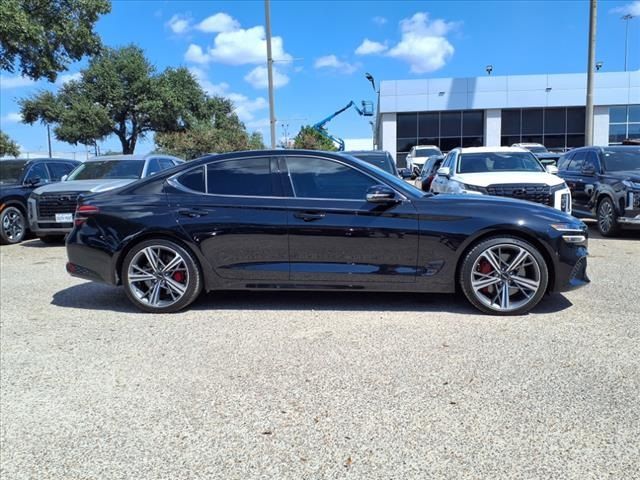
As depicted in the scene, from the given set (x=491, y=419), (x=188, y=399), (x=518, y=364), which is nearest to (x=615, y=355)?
(x=518, y=364)

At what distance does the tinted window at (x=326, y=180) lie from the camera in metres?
5.18

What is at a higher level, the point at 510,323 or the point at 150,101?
the point at 150,101

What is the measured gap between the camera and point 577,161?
38.5 ft

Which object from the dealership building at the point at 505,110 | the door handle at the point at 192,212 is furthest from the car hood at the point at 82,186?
the dealership building at the point at 505,110

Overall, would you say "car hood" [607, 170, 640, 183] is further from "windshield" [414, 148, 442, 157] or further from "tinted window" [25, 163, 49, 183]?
"windshield" [414, 148, 442, 157]

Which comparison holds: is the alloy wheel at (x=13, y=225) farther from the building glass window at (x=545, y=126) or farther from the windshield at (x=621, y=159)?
the building glass window at (x=545, y=126)

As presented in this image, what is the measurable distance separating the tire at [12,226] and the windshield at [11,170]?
69cm

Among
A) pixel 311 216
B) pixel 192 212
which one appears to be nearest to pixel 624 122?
pixel 311 216

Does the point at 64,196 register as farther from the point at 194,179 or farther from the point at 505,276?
the point at 505,276

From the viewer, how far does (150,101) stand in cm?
3769

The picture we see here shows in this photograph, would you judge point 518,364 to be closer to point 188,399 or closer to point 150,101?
point 188,399

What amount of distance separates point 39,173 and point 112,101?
96.0 ft

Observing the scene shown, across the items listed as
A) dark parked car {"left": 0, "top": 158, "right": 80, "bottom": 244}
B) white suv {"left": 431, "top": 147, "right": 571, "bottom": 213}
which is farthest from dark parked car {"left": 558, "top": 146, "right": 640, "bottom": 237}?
dark parked car {"left": 0, "top": 158, "right": 80, "bottom": 244}

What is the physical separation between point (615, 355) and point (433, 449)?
6.66 feet
